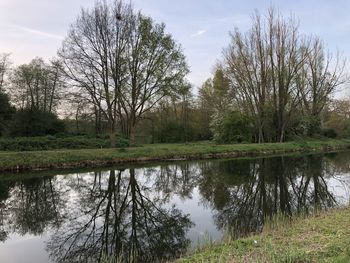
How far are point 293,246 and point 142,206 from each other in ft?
24.5

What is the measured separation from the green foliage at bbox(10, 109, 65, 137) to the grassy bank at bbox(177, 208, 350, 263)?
29092 millimetres

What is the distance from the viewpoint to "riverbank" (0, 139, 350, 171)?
21.8 metres

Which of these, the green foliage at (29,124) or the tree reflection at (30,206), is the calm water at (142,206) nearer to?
the tree reflection at (30,206)

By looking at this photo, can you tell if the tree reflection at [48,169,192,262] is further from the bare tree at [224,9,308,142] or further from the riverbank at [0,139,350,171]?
the bare tree at [224,9,308,142]

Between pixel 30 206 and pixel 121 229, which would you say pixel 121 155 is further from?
Answer: pixel 121 229

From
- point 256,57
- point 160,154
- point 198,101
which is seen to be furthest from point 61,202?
point 198,101

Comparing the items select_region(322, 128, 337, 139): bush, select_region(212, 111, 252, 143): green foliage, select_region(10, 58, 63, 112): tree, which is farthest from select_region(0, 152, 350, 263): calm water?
select_region(322, 128, 337, 139): bush

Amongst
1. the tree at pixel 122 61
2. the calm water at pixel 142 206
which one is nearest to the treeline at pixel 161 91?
the tree at pixel 122 61

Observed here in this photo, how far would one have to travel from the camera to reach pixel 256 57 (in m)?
40.8

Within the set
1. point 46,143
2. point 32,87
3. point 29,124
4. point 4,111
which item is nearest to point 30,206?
point 46,143

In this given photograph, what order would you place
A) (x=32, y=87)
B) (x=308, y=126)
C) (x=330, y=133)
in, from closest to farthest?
(x=32, y=87), (x=308, y=126), (x=330, y=133)

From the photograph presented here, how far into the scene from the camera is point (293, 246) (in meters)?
6.22

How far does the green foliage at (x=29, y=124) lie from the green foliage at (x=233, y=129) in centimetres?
1938

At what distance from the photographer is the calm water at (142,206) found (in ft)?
27.3
